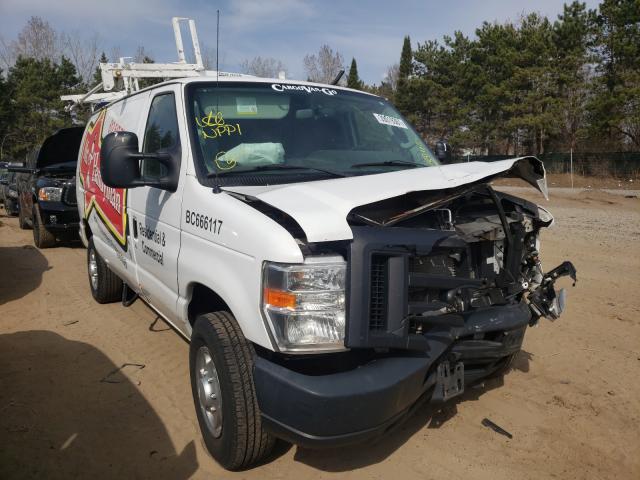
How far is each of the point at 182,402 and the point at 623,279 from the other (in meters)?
5.88

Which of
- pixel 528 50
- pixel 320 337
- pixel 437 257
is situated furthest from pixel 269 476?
pixel 528 50

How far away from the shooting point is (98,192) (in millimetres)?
5301

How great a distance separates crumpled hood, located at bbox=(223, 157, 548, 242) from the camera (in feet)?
7.79

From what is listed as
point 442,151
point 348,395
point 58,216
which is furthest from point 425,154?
point 58,216

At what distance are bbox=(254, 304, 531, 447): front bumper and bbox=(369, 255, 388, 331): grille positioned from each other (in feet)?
0.71

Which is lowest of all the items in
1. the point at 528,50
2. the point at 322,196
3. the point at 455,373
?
the point at 455,373

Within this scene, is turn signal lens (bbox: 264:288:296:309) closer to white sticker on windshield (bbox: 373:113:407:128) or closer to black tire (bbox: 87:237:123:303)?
white sticker on windshield (bbox: 373:113:407:128)

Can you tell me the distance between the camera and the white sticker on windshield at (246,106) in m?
3.62

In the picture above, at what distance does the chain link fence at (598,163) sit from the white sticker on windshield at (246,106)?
104ft

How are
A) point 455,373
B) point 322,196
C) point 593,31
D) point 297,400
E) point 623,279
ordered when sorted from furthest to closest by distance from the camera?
point 593,31 < point 623,279 < point 455,373 < point 322,196 < point 297,400

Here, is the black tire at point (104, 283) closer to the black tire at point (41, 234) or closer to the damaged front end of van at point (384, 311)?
the damaged front end of van at point (384, 311)

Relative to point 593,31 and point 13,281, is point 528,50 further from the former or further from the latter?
point 13,281

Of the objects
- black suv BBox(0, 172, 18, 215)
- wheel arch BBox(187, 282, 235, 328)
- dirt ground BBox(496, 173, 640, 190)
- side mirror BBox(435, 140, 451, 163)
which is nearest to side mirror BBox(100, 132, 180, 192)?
wheel arch BBox(187, 282, 235, 328)

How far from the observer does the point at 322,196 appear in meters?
2.57
